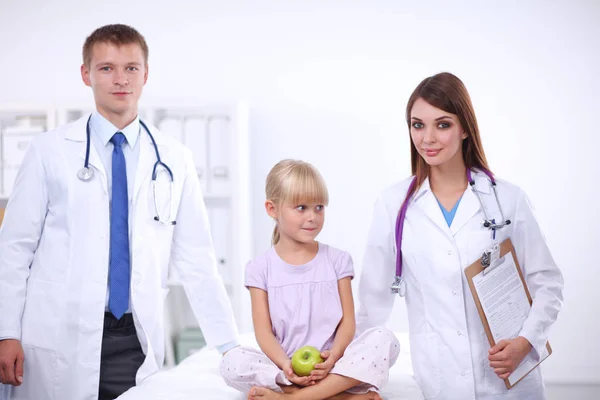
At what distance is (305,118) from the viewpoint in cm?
348

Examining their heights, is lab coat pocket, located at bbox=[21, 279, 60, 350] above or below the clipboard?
below

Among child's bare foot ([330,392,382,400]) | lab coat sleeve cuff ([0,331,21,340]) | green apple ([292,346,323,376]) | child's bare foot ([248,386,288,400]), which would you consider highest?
green apple ([292,346,323,376])

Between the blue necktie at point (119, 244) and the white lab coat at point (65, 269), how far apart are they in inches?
1.0

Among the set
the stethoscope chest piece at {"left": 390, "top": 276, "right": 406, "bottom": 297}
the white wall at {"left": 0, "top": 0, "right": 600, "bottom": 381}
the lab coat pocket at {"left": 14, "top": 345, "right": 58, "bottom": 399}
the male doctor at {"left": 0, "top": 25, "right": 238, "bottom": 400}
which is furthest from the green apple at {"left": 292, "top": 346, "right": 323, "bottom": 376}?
the white wall at {"left": 0, "top": 0, "right": 600, "bottom": 381}

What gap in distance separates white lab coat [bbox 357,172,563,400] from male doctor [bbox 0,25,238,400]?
0.63 metres

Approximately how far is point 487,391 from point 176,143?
3.83 ft

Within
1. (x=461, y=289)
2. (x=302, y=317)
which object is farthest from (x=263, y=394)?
(x=461, y=289)

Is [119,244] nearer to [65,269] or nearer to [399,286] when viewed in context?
[65,269]

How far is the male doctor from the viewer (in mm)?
1825

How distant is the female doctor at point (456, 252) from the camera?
65.3 inches

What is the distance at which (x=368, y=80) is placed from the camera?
11.3 ft

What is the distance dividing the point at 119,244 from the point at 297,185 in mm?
570

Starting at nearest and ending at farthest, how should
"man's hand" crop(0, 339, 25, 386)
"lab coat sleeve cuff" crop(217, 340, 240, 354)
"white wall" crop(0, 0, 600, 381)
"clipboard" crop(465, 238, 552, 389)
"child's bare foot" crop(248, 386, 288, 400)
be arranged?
"child's bare foot" crop(248, 386, 288, 400) < "clipboard" crop(465, 238, 552, 389) < "man's hand" crop(0, 339, 25, 386) < "lab coat sleeve cuff" crop(217, 340, 240, 354) < "white wall" crop(0, 0, 600, 381)

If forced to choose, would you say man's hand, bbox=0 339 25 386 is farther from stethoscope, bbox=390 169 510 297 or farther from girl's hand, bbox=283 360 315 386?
stethoscope, bbox=390 169 510 297
